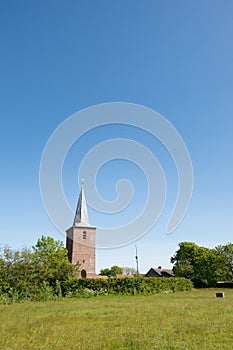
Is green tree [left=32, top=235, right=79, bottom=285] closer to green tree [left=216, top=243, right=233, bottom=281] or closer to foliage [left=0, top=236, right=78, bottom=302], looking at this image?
foliage [left=0, top=236, right=78, bottom=302]

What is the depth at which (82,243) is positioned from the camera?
4972cm

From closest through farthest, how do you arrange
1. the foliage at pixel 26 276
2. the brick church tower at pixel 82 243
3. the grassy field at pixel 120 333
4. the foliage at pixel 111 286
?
1. the grassy field at pixel 120 333
2. the foliage at pixel 26 276
3. the foliage at pixel 111 286
4. the brick church tower at pixel 82 243

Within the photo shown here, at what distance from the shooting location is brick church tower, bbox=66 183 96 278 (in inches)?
1909

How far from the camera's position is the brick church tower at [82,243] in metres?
48.5

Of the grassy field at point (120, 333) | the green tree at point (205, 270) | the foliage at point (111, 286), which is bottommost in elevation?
the grassy field at point (120, 333)

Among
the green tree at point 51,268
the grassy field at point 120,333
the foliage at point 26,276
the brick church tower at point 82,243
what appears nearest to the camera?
the grassy field at point 120,333

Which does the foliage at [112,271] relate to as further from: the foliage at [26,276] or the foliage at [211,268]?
the foliage at [26,276]

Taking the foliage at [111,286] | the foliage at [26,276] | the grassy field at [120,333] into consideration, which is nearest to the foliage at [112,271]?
the foliage at [111,286]

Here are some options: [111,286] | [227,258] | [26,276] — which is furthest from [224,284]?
[26,276]

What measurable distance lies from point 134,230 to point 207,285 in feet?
153

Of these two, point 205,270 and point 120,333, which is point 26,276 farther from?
point 205,270

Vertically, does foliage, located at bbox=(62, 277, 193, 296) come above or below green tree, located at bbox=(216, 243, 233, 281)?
below

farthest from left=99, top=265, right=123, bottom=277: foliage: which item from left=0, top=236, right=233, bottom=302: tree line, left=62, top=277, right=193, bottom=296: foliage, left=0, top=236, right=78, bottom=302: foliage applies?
left=0, top=236, right=78, bottom=302: foliage

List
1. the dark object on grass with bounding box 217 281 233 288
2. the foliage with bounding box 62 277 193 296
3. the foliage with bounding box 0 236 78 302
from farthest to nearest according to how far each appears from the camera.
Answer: the dark object on grass with bounding box 217 281 233 288 < the foliage with bounding box 62 277 193 296 < the foliage with bounding box 0 236 78 302
